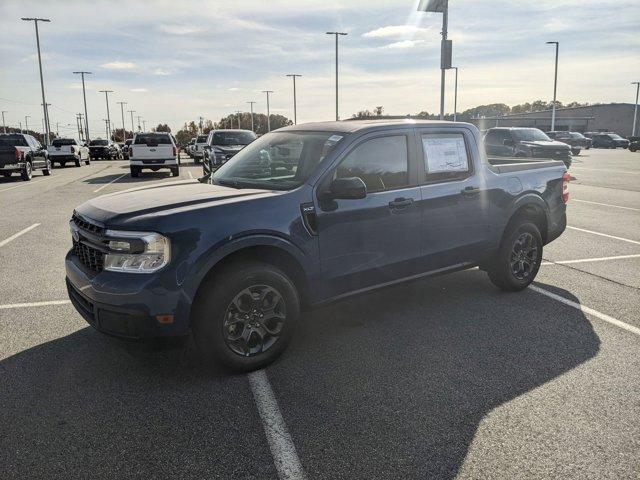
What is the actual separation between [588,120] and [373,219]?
108 metres

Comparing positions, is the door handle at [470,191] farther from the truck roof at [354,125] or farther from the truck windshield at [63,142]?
the truck windshield at [63,142]

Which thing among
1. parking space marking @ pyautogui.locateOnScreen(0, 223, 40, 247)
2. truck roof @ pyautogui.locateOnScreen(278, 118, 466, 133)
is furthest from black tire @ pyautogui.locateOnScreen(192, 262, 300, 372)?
parking space marking @ pyautogui.locateOnScreen(0, 223, 40, 247)

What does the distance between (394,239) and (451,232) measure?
76 cm

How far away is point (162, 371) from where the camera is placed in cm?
380

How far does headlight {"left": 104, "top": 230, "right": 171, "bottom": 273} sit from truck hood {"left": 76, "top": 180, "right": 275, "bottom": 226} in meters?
0.15

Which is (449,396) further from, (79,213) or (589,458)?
(79,213)

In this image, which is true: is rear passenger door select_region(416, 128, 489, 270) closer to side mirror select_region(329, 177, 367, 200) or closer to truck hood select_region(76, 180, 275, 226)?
side mirror select_region(329, 177, 367, 200)

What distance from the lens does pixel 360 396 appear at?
342 centimetres

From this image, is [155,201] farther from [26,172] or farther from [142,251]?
[26,172]

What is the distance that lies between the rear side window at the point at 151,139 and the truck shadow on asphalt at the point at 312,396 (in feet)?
62.3

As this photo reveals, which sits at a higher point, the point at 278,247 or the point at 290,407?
the point at 278,247

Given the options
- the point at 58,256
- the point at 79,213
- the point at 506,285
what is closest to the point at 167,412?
the point at 79,213

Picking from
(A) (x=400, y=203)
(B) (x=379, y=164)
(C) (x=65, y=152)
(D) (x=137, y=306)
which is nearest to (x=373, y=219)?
(A) (x=400, y=203)

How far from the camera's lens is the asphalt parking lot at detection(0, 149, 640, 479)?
2.74 metres
